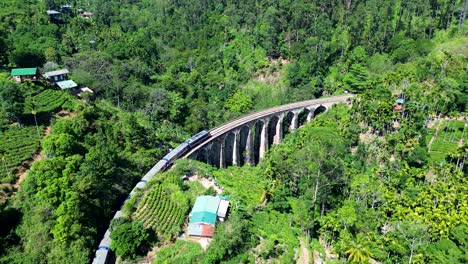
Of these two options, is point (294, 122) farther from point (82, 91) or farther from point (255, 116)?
point (82, 91)

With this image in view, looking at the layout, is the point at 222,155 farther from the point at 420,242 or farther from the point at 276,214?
the point at 420,242

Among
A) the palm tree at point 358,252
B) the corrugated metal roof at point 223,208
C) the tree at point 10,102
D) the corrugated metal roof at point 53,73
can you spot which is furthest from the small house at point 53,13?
the palm tree at point 358,252

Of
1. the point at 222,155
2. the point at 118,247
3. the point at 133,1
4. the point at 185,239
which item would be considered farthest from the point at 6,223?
the point at 133,1

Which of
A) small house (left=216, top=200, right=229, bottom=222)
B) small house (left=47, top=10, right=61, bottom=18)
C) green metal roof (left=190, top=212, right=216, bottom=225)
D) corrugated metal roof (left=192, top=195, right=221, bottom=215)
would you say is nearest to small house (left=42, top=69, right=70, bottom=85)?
corrugated metal roof (left=192, top=195, right=221, bottom=215)

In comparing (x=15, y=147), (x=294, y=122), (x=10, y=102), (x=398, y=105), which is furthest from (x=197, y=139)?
(x=398, y=105)

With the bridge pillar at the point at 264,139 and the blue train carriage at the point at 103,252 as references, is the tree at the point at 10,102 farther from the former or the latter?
the bridge pillar at the point at 264,139

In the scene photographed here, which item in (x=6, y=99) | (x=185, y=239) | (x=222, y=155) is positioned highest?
(x=6, y=99)
